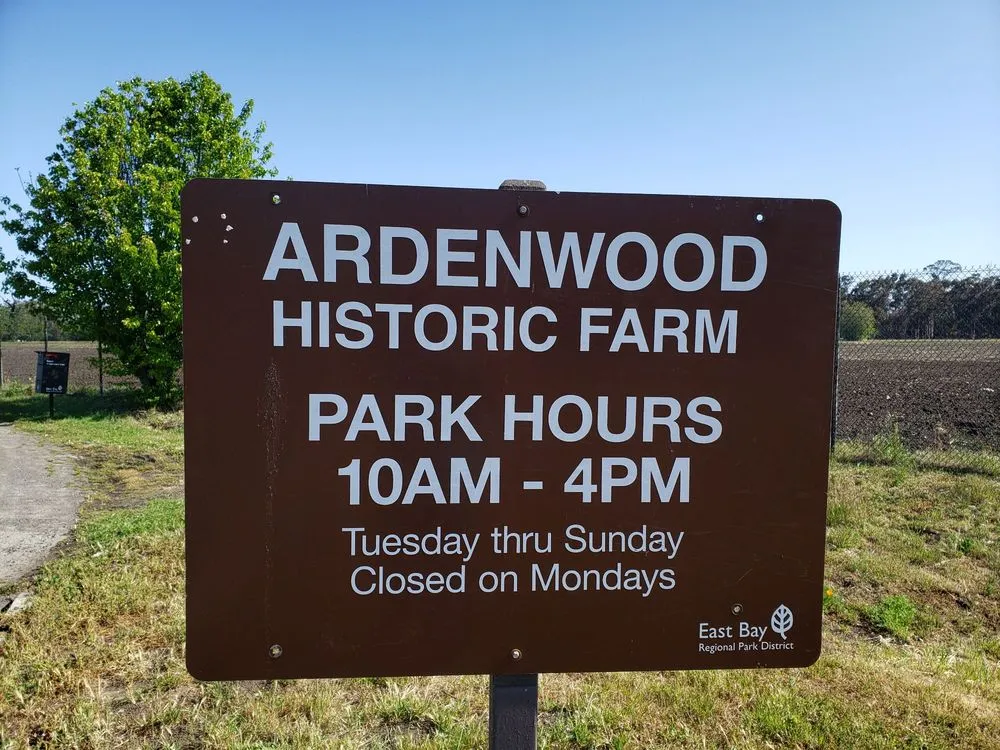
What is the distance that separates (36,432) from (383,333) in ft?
46.5

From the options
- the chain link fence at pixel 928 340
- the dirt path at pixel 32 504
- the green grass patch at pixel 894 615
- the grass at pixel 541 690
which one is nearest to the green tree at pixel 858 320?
the chain link fence at pixel 928 340

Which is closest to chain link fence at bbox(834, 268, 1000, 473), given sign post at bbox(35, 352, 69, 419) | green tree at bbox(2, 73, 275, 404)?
green tree at bbox(2, 73, 275, 404)

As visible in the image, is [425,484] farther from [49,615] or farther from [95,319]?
[95,319]

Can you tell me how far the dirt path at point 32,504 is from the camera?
5438mm

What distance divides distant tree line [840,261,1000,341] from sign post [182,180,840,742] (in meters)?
8.62

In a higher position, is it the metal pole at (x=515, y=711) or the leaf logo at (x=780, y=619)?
the leaf logo at (x=780, y=619)

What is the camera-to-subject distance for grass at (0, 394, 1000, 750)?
2.70 metres

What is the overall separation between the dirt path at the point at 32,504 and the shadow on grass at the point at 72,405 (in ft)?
13.7

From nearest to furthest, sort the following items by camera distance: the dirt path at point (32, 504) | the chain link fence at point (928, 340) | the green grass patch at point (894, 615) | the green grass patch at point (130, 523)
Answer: the green grass patch at point (894, 615) < the dirt path at point (32, 504) < the green grass patch at point (130, 523) < the chain link fence at point (928, 340)

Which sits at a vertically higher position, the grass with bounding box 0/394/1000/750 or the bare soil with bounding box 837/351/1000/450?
the bare soil with bounding box 837/351/1000/450

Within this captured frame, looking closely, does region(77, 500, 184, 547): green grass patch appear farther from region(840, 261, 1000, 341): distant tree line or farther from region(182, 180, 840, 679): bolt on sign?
region(840, 261, 1000, 341): distant tree line

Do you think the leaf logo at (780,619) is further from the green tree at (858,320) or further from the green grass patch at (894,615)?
the green tree at (858,320)

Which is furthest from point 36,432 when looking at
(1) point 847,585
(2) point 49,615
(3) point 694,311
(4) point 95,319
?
(3) point 694,311

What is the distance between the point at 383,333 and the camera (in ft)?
5.05
